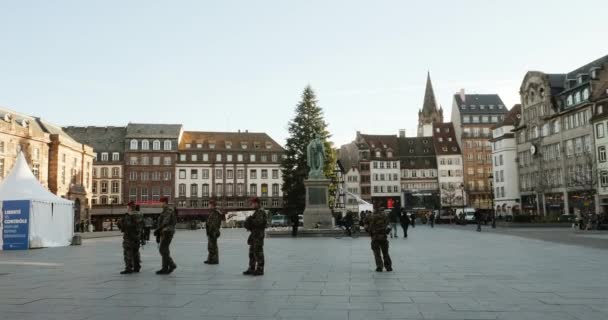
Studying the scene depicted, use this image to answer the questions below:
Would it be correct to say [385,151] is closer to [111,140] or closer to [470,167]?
[470,167]

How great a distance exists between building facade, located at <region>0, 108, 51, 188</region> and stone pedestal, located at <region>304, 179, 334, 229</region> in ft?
105

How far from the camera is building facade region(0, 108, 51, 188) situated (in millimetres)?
53469

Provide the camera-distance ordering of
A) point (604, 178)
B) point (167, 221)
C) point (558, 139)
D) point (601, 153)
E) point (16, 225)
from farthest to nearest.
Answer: point (558, 139) < point (601, 153) < point (604, 178) < point (16, 225) < point (167, 221)

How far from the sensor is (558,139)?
64.6 metres

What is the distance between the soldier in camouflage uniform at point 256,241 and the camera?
492 inches

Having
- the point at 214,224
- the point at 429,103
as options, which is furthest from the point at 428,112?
the point at 214,224

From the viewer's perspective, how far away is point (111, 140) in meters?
90.8

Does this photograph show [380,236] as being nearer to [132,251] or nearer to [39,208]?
[132,251]

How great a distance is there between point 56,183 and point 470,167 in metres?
75.2

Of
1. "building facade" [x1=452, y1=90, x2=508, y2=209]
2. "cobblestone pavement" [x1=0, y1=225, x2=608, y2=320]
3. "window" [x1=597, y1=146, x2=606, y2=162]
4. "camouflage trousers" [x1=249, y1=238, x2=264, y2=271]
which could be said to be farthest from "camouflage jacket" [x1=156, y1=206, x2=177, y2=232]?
"building facade" [x1=452, y1=90, x2=508, y2=209]

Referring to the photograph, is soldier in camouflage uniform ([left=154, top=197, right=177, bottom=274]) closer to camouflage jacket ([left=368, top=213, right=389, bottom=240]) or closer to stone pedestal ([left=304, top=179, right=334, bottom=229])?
camouflage jacket ([left=368, top=213, right=389, bottom=240])

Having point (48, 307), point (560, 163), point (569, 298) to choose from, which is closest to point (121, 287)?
point (48, 307)

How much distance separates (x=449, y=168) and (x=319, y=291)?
3960 inches

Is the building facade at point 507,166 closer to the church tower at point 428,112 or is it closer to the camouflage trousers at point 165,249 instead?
the church tower at point 428,112
